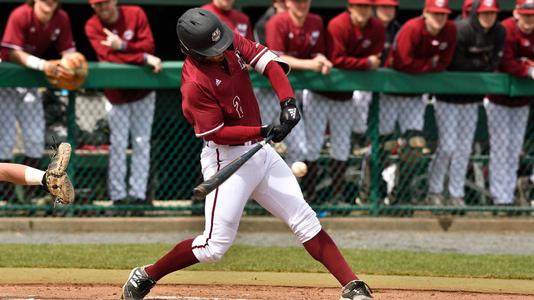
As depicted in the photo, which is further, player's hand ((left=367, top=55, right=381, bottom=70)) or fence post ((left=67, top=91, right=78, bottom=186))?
player's hand ((left=367, top=55, right=381, bottom=70))

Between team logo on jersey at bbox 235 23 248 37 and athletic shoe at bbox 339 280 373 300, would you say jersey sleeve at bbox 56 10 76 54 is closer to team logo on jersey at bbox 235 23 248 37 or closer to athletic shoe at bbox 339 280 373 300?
team logo on jersey at bbox 235 23 248 37

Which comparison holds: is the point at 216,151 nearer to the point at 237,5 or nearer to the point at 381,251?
the point at 381,251

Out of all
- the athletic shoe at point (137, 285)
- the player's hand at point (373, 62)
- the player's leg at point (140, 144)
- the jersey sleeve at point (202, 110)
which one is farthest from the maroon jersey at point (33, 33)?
the jersey sleeve at point (202, 110)

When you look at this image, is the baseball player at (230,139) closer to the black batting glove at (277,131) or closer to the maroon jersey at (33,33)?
the black batting glove at (277,131)

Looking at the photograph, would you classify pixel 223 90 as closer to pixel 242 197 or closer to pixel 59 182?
pixel 242 197

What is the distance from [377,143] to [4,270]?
13.1 ft

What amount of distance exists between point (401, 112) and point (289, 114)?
4614 mm

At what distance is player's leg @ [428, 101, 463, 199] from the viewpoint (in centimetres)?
1041

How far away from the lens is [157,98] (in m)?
10.5

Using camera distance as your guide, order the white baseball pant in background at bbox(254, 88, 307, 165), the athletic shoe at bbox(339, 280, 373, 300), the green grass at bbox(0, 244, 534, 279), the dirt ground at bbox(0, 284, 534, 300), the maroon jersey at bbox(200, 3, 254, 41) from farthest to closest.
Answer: the white baseball pant in background at bbox(254, 88, 307, 165)
the maroon jersey at bbox(200, 3, 254, 41)
the green grass at bbox(0, 244, 534, 279)
the dirt ground at bbox(0, 284, 534, 300)
the athletic shoe at bbox(339, 280, 373, 300)

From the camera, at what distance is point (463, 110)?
10500 mm

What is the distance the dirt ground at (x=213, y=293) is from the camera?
22.8 ft

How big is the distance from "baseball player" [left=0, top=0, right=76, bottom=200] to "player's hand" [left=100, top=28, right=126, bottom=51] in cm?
39

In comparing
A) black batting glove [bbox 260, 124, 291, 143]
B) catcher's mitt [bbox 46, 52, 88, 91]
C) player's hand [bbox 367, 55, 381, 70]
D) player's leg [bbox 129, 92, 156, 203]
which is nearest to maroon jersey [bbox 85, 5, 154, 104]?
player's leg [bbox 129, 92, 156, 203]
